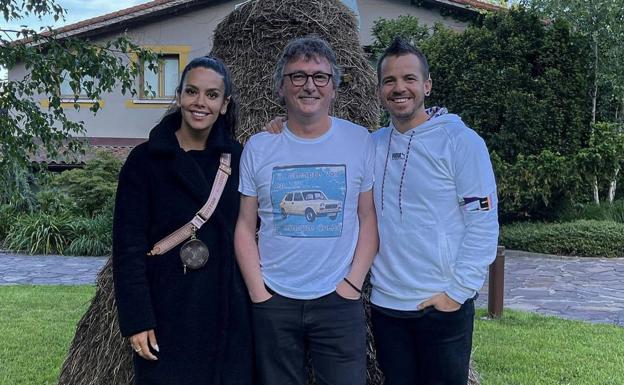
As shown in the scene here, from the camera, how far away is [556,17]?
14.0 metres

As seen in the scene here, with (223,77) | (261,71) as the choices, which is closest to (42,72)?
(261,71)

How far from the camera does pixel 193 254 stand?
2.54m

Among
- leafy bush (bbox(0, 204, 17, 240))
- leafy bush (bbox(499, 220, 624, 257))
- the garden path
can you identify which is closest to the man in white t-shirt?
the garden path

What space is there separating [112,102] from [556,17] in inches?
463

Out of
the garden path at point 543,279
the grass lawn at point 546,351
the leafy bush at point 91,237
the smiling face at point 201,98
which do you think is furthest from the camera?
the leafy bush at point 91,237

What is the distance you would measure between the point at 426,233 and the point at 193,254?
923 mm

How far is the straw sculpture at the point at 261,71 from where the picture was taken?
3715 mm

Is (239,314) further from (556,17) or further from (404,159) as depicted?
(556,17)

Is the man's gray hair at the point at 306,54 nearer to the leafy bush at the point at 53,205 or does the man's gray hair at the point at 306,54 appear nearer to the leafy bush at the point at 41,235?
the leafy bush at the point at 41,235

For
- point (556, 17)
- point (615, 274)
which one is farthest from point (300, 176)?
point (556, 17)

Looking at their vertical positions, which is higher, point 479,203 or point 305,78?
point 305,78

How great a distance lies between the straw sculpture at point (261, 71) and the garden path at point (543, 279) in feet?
15.4

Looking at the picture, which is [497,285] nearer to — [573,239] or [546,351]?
[546,351]

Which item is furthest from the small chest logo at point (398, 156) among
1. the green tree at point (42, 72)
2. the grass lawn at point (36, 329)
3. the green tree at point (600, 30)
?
the green tree at point (600, 30)
